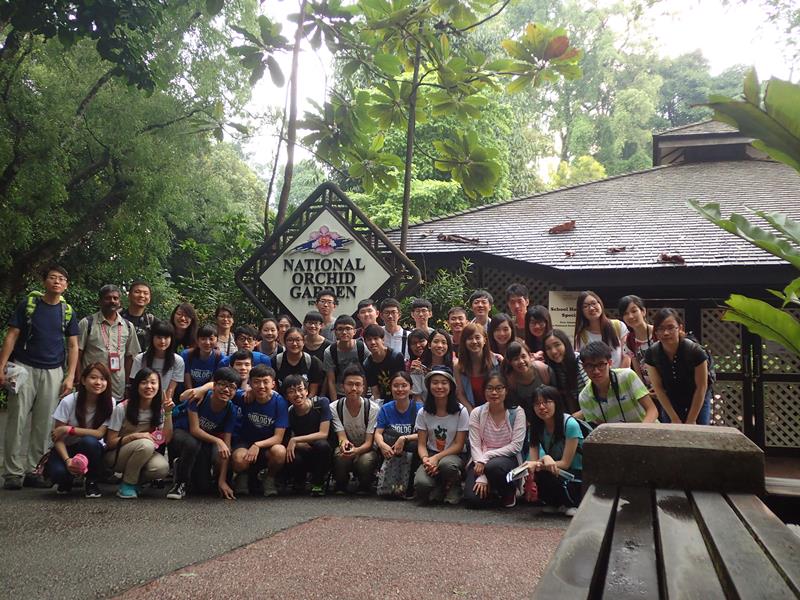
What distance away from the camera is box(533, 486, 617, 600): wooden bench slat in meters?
1.43

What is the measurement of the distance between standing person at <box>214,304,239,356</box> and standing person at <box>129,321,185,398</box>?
0.53m

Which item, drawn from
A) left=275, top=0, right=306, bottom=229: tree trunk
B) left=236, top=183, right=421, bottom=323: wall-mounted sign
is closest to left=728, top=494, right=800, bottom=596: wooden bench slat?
left=236, top=183, right=421, bottom=323: wall-mounted sign

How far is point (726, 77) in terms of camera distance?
33.2 metres

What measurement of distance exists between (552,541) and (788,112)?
3109 mm

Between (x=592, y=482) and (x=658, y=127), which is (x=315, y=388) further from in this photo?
(x=658, y=127)

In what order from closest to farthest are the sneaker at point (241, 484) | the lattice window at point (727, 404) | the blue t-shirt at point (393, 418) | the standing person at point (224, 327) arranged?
the sneaker at point (241, 484) < the blue t-shirt at point (393, 418) < the standing person at point (224, 327) < the lattice window at point (727, 404)

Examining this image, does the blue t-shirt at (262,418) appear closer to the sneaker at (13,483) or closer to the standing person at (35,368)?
the standing person at (35,368)

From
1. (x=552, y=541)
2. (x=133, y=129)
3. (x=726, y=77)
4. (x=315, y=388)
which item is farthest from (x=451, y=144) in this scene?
(x=726, y=77)

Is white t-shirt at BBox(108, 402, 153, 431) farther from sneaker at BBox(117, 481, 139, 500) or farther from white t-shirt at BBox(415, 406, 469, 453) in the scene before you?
white t-shirt at BBox(415, 406, 469, 453)

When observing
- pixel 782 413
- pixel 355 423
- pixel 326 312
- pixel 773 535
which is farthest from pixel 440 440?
pixel 782 413

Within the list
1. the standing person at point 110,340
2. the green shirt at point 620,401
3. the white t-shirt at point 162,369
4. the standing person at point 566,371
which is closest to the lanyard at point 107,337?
the standing person at point 110,340

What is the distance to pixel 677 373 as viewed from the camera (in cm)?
538

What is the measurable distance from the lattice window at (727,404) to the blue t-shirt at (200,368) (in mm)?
6695

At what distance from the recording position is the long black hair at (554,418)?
5.34 meters
